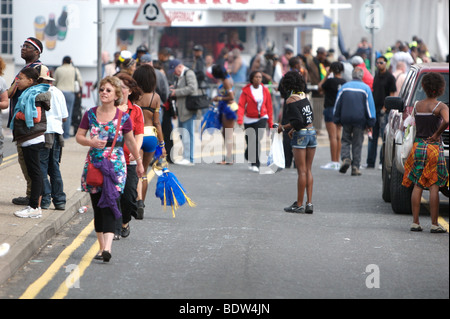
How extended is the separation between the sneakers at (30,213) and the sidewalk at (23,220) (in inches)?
2.7

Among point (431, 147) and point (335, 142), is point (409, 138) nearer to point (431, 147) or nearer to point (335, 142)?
point (431, 147)

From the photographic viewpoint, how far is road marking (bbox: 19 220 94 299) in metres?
7.46

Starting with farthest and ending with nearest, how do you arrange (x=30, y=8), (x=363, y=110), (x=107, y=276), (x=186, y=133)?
(x=30, y=8) → (x=186, y=133) → (x=363, y=110) → (x=107, y=276)

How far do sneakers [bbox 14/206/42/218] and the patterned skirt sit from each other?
4067mm

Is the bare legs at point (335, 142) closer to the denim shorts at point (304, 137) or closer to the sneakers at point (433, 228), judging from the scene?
the denim shorts at point (304, 137)

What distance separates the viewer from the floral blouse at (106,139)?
8375 millimetres

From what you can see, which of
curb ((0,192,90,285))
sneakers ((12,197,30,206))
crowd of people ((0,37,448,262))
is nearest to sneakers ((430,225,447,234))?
crowd of people ((0,37,448,262))

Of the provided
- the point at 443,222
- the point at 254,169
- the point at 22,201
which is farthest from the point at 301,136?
the point at 254,169

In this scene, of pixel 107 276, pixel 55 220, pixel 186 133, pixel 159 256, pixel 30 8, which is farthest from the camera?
pixel 30 8

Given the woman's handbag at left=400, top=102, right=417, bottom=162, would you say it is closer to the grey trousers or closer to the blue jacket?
the blue jacket

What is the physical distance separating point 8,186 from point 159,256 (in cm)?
426

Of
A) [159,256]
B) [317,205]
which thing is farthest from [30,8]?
[159,256]

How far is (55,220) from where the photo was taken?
10.2m

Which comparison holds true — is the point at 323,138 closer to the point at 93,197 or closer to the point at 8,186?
the point at 8,186
